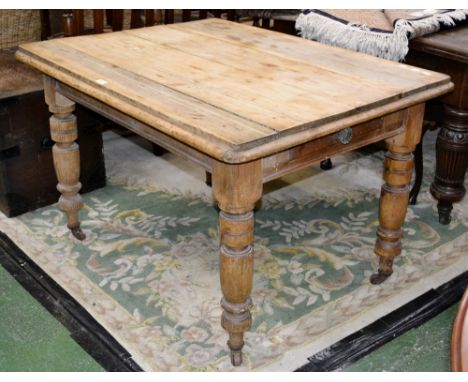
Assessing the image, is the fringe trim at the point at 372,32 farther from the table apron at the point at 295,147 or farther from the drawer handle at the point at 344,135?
the drawer handle at the point at 344,135

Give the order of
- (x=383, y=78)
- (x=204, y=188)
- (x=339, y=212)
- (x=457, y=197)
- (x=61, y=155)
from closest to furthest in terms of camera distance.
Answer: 1. (x=383, y=78)
2. (x=61, y=155)
3. (x=457, y=197)
4. (x=339, y=212)
5. (x=204, y=188)

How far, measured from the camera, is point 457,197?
2.38 metres

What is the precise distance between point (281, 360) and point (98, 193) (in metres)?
1.18

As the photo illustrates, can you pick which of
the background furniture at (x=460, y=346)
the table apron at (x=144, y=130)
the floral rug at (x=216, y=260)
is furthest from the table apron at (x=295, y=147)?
the background furniture at (x=460, y=346)

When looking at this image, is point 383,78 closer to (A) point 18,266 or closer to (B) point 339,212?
(B) point 339,212

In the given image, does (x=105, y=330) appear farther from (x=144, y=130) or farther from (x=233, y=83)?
(x=233, y=83)

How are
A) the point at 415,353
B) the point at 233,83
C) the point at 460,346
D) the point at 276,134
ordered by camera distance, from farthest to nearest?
the point at 415,353 → the point at 233,83 → the point at 276,134 → the point at 460,346

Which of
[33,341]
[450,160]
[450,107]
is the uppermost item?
[450,107]

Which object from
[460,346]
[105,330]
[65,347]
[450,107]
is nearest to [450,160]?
[450,107]

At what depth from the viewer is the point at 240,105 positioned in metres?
1.58

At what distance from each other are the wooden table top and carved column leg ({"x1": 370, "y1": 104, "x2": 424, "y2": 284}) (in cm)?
12

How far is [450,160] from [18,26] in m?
2.12

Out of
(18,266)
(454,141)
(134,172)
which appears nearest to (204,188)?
(134,172)

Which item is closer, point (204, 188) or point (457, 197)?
point (457, 197)
